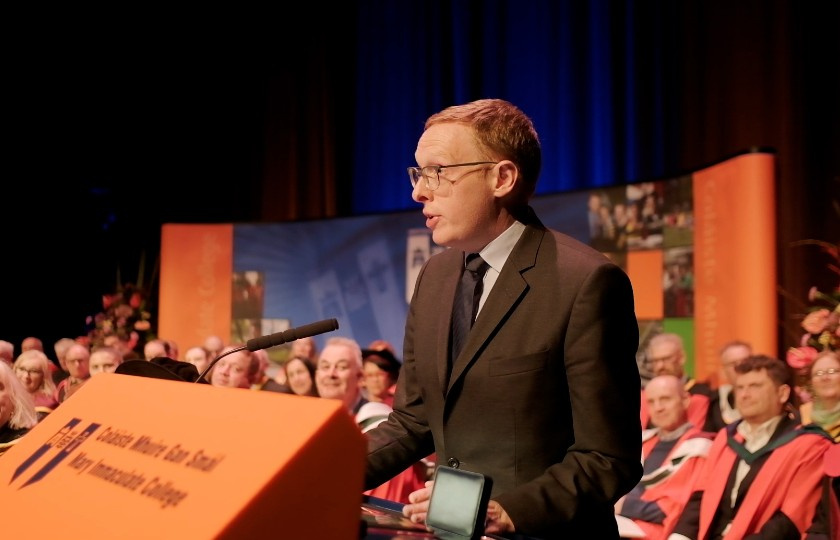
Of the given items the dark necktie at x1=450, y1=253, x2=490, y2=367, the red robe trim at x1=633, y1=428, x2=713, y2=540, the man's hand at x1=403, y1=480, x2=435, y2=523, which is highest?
the dark necktie at x1=450, y1=253, x2=490, y2=367

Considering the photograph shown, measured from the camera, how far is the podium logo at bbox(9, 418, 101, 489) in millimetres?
1242

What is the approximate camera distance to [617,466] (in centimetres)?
148

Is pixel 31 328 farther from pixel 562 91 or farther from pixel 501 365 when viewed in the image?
pixel 501 365

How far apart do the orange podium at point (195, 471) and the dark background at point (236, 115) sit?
25.8 feet

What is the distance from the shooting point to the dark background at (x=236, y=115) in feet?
30.5

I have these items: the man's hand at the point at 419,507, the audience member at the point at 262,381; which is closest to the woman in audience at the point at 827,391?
the audience member at the point at 262,381

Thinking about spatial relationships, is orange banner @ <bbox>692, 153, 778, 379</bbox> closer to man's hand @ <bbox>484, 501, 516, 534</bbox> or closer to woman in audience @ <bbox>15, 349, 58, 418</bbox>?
woman in audience @ <bbox>15, 349, 58, 418</bbox>

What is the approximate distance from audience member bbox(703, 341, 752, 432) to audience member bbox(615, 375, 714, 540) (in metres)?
0.18

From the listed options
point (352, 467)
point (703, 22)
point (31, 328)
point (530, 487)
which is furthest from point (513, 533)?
point (31, 328)

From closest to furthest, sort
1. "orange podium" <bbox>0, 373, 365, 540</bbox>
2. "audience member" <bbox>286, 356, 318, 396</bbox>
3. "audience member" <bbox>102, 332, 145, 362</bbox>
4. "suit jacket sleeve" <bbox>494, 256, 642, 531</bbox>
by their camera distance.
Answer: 1. "orange podium" <bbox>0, 373, 365, 540</bbox>
2. "suit jacket sleeve" <bbox>494, 256, 642, 531</bbox>
3. "audience member" <bbox>286, 356, 318, 396</bbox>
4. "audience member" <bbox>102, 332, 145, 362</bbox>

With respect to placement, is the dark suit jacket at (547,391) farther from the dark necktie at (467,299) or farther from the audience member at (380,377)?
the audience member at (380,377)

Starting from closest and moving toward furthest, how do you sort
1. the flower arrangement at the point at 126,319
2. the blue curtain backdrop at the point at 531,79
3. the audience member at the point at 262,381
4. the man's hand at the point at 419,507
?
1. the man's hand at the point at 419,507
2. the audience member at the point at 262,381
3. the blue curtain backdrop at the point at 531,79
4. the flower arrangement at the point at 126,319

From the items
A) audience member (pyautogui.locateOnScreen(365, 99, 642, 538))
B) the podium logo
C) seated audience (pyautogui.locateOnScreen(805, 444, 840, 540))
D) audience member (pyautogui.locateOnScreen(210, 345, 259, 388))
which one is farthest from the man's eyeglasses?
audience member (pyautogui.locateOnScreen(210, 345, 259, 388))

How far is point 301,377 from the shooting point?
634 cm
